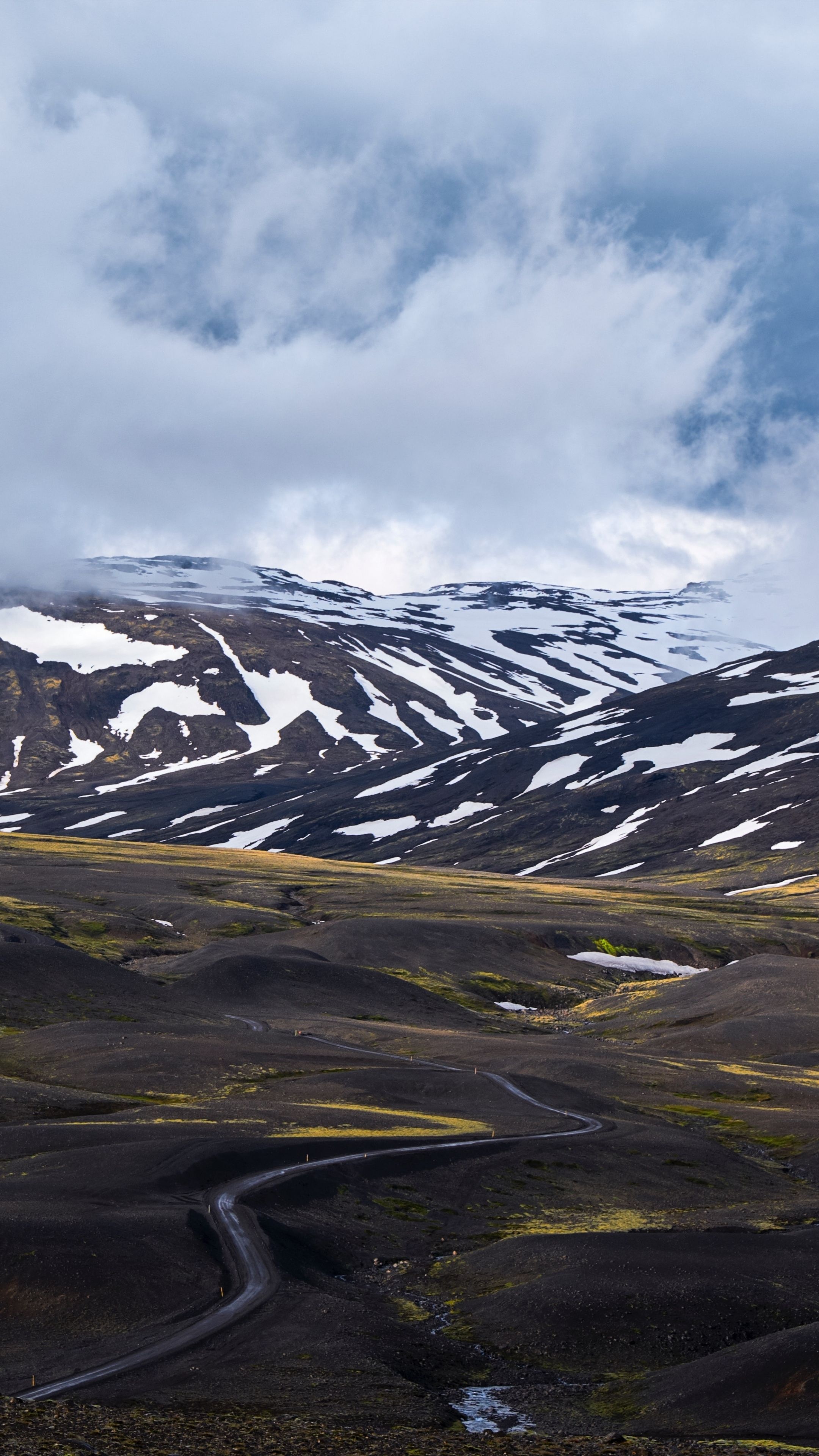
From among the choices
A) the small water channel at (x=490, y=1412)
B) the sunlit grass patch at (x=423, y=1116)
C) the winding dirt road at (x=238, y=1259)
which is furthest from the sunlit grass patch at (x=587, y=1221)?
the small water channel at (x=490, y=1412)

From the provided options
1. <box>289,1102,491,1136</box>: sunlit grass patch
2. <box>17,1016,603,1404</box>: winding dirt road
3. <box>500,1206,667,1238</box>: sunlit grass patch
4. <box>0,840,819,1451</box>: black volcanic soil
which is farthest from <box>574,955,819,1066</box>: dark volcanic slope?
<box>500,1206,667,1238</box>: sunlit grass patch

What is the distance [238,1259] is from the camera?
119 ft

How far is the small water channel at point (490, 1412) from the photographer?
27.1m

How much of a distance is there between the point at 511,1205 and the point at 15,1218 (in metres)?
18.9

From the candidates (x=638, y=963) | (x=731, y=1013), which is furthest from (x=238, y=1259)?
(x=638, y=963)

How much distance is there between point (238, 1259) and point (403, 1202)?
1044cm

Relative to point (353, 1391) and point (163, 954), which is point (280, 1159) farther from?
point (163, 954)

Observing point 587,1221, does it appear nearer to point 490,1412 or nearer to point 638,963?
point 490,1412

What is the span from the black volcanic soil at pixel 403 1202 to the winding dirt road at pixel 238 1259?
1.65 ft

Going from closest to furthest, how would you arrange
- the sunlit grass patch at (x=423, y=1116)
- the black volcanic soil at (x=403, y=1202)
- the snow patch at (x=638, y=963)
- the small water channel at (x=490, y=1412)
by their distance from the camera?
the small water channel at (x=490, y=1412) < the black volcanic soil at (x=403, y=1202) < the sunlit grass patch at (x=423, y=1116) < the snow patch at (x=638, y=963)

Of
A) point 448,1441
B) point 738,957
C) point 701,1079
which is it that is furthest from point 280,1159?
point 738,957

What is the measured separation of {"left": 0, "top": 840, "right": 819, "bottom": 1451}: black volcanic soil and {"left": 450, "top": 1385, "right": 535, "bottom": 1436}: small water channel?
42 centimetres

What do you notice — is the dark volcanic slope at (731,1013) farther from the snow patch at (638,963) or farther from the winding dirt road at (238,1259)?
the winding dirt road at (238,1259)

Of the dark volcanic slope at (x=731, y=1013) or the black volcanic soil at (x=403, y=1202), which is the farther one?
the dark volcanic slope at (x=731, y=1013)
